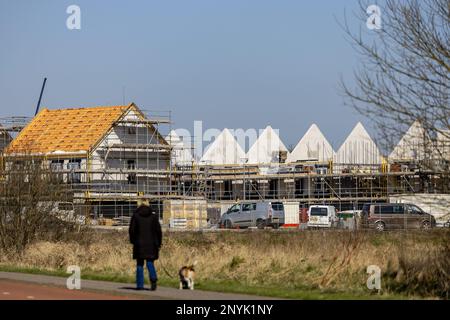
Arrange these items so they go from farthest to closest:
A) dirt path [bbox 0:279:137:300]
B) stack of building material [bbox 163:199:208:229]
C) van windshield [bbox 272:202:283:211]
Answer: stack of building material [bbox 163:199:208:229], van windshield [bbox 272:202:283:211], dirt path [bbox 0:279:137:300]

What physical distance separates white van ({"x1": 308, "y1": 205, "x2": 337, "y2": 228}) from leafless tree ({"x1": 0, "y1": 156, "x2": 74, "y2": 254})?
102 ft

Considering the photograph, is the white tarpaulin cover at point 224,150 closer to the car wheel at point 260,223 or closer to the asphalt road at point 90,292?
the car wheel at point 260,223

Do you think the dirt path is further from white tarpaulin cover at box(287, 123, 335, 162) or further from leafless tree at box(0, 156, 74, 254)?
white tarpaulin cover at box(287, 123, 335, 162)

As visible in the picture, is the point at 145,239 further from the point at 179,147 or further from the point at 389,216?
the point at 179,147

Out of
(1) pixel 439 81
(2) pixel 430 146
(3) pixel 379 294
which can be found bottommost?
(3) pixel 379 294

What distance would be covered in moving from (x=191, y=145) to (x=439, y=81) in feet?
224

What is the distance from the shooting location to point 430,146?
22.0 metres

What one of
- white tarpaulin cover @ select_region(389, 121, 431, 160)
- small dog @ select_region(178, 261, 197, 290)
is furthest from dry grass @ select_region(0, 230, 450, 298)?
small dog @ select_region(178, 261, 197, 290)

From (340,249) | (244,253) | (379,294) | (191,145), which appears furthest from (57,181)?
(191,145)

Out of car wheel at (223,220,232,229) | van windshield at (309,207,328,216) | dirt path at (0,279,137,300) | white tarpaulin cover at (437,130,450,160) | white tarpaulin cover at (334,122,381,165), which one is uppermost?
white tarpaulin cover at (334,122,381,165)

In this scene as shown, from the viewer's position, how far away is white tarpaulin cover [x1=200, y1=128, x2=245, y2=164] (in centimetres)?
9756
